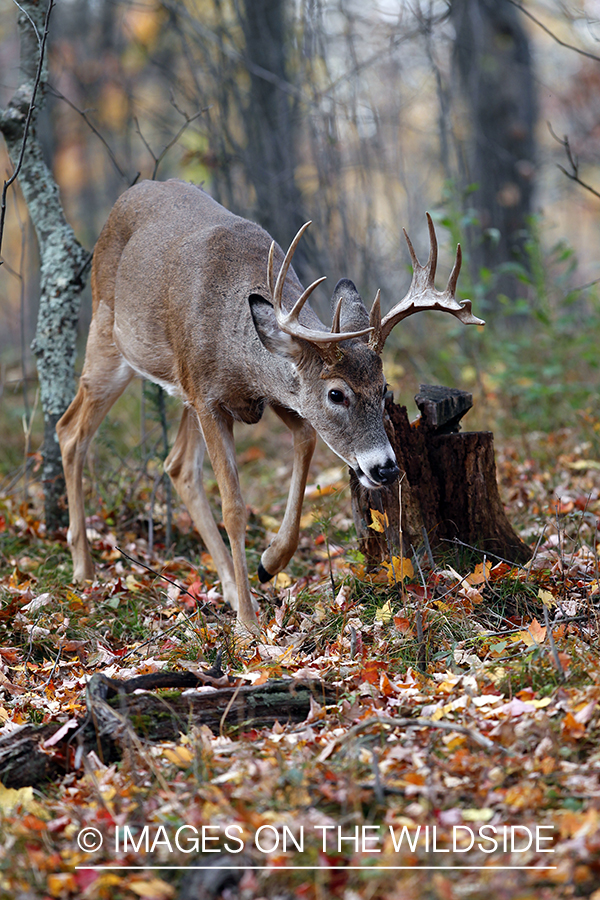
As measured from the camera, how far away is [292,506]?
5.37 metres

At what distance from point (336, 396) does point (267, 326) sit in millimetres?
553

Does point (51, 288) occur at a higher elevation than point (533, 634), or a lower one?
higher

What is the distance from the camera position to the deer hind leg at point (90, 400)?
6.45m

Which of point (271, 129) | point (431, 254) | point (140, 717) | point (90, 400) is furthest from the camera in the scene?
point (271, 129)

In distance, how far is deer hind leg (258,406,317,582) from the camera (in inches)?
210

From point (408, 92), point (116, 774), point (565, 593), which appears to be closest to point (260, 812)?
point (116, 774)

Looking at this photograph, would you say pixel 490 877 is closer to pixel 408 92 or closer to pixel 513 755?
pixel 513 755

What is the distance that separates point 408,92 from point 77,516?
405 inches

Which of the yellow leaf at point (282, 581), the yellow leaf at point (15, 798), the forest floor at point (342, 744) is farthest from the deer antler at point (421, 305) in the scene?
the yellow leaf at point (15, 798)

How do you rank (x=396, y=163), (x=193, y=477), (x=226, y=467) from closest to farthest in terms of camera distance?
(x=226, y=467), (x=193, y=477), (x=396, y=163)

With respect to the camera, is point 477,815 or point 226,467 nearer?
point 477,815

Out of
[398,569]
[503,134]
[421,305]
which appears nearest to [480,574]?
[398,569]

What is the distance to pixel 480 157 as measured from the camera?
1304 cm

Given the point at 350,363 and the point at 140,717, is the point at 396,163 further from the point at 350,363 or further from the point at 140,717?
the point at 140,717
